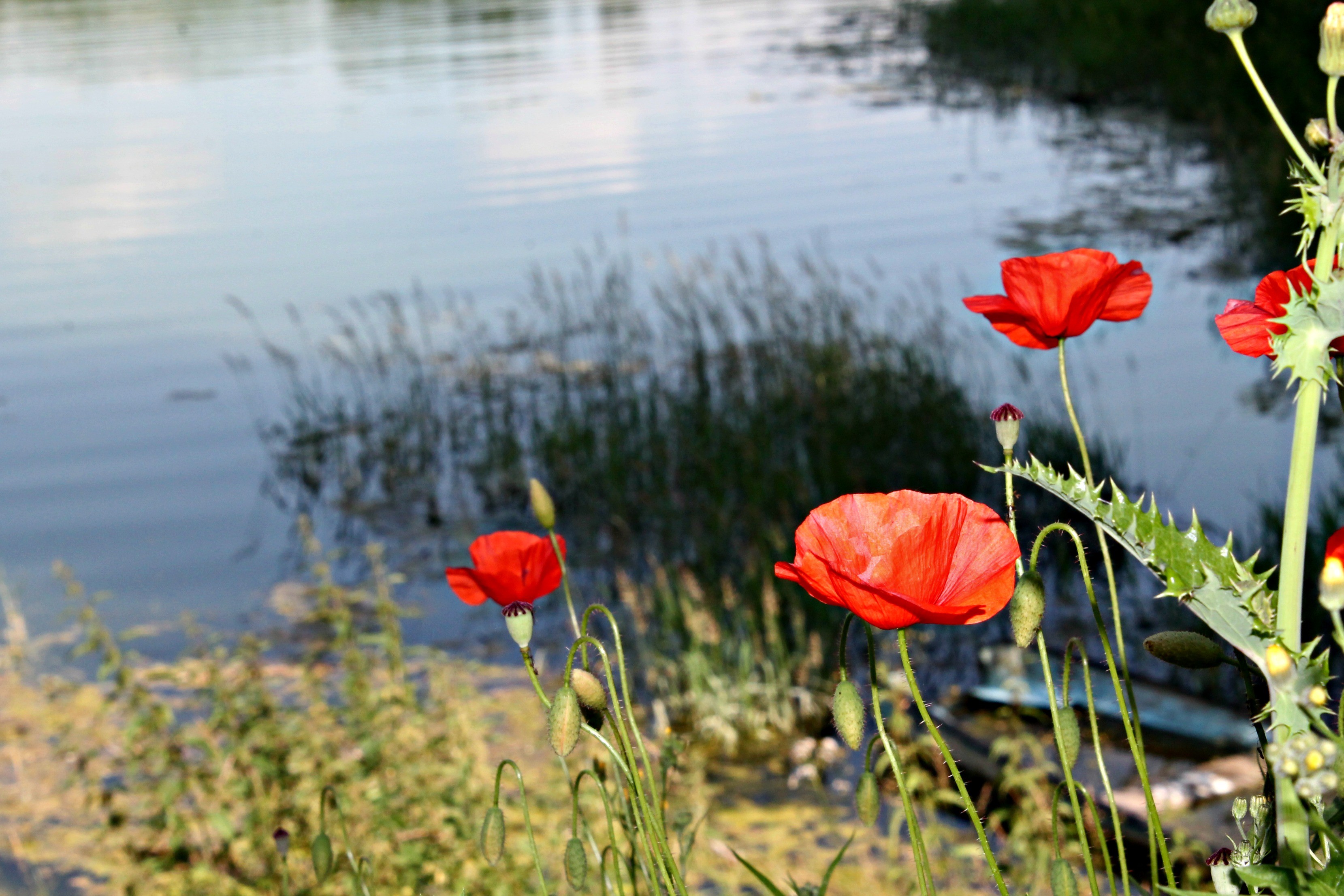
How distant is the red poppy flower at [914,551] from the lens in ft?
2.95

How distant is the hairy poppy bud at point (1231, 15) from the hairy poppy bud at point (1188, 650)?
409 mm

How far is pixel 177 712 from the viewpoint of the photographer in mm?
4309

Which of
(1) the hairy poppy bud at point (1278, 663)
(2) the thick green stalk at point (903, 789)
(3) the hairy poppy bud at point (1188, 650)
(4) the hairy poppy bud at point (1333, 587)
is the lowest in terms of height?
(2) the thick green stalk at point (903, 789)

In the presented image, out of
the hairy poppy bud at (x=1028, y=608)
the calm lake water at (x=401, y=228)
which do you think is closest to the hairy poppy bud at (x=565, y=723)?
the hairy poppy bud at (x=1028, y=608)

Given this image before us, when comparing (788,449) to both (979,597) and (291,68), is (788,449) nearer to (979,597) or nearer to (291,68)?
(979,597)

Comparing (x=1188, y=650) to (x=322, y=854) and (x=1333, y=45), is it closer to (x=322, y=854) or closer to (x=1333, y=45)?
(x=1333, y=45)

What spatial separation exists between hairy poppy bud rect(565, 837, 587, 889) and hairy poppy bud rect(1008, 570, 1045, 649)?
0.40 meters

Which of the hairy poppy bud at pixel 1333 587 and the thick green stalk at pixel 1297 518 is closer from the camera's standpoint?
the hairy poppy bud at pixel 1333 587

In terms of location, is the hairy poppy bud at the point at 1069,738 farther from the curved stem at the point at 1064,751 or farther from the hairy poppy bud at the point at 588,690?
the hairy poppy bud at the point at 588,690

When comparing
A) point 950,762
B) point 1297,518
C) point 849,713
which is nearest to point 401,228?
point 849,713

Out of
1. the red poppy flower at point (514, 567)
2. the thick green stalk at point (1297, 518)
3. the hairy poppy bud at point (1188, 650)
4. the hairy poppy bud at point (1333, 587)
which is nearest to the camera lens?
the hairy poppy bud at point (1333, 587)

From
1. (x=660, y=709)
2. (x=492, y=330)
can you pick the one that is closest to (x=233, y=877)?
(x=660, y=709)

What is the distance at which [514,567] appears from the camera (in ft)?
3.90

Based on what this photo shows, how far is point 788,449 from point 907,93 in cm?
1164
